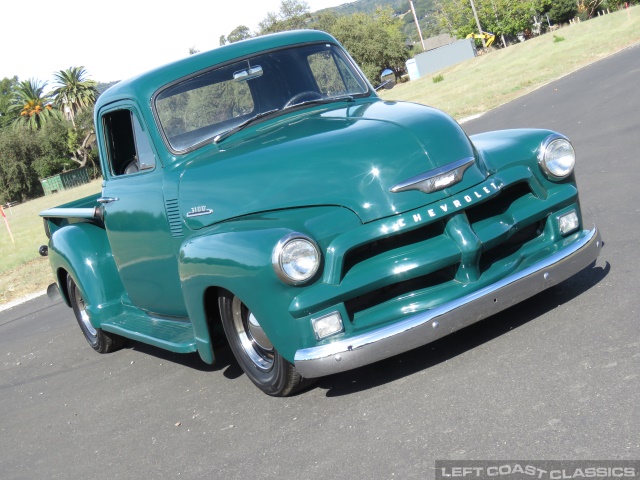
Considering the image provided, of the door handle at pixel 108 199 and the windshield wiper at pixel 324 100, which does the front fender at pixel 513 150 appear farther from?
the door handle at pixel 108 199

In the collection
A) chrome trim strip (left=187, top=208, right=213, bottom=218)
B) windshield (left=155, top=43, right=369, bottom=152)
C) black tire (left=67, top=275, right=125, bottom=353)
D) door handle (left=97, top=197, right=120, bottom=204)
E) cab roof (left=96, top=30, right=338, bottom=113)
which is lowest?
black tire (left=67, top=275, right=125, bottom=353)

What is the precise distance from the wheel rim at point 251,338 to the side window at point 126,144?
1.31 meters

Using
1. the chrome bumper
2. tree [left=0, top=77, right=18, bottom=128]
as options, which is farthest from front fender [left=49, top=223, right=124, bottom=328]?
tree [left=0, top=77, right=18, bottom=128]

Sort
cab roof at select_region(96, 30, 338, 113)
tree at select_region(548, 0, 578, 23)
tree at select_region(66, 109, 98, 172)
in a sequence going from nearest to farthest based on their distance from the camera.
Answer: cab roof at select_region(96, 30, 338, 113) → tree at select_region(66, 109, 98, 172) → tree at select_region(548, 0, 578, 23)

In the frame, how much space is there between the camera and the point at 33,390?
693 cm

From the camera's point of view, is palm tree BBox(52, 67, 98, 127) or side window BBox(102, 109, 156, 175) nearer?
side window BBox(102, 109, 156, 175)

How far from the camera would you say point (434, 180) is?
459 cm

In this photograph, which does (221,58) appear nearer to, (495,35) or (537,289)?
(537,289)

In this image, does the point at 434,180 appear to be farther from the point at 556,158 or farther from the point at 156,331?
the point at 156,331

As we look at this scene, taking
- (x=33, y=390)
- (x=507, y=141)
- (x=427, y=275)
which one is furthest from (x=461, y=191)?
(x=33, y=390)

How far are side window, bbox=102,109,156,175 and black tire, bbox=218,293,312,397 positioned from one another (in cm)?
130

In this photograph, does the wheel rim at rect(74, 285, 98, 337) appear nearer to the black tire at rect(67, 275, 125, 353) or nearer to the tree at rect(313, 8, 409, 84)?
the black tire at rect(67, 275, 125, 353)

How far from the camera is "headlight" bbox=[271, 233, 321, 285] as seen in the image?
170 inches

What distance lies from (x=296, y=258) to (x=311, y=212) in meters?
0.35
